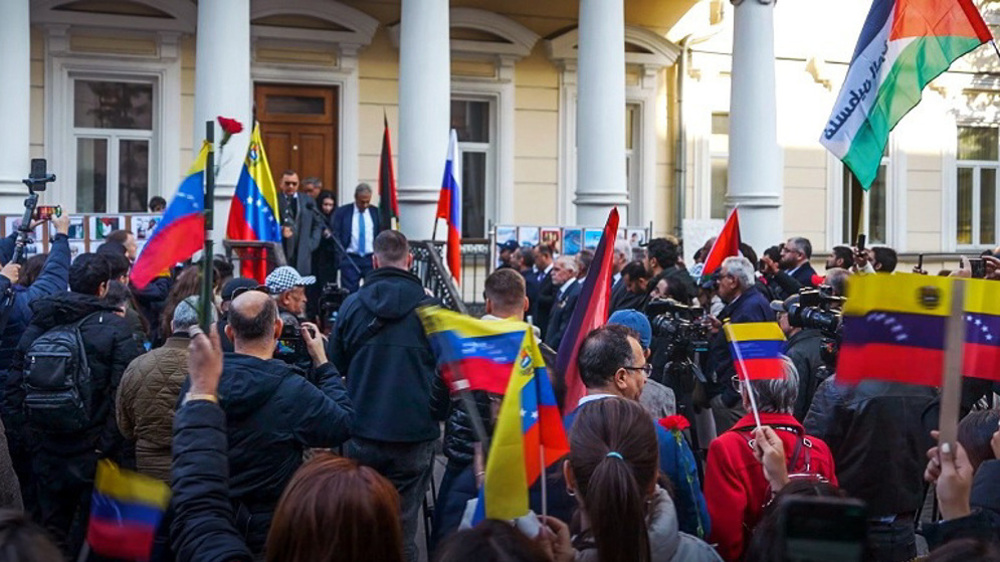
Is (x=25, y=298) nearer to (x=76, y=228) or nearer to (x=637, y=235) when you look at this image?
(x=76, y=228)

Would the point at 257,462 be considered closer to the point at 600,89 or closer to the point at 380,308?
the point at 380,308

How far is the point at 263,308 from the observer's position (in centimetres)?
511

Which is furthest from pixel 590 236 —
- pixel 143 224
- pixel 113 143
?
pixel 113 143

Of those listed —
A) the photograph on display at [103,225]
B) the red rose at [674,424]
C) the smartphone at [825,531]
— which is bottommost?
the red rose at [674,424]

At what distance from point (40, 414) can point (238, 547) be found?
11.3 feet

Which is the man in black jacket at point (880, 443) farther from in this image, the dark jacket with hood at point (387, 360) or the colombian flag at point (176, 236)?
the colombian flag at point (176, 236)

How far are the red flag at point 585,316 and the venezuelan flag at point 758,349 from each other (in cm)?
64

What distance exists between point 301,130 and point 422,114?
→ 11.9 ft

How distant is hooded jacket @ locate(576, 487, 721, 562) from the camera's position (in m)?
3.48

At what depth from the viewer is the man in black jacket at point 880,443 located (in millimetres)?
5504

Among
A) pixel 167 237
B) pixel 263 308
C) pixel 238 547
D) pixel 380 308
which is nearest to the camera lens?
pixel 238 547

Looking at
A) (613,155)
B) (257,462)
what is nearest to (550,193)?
(613,155)

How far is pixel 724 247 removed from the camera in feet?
33.3

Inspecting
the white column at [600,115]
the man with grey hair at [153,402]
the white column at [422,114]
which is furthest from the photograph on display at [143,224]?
the man with grey hair at [153,402]
